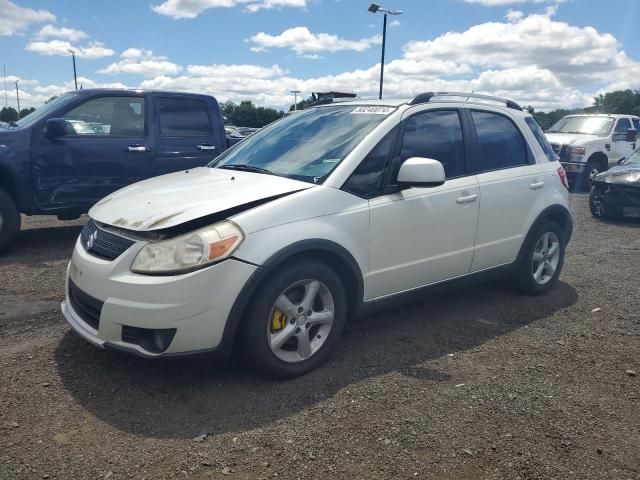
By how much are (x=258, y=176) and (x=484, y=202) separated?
6.04 ft

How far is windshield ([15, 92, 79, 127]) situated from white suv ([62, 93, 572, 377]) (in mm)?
3165

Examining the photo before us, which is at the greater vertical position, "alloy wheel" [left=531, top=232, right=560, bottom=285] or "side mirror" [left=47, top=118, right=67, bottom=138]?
"side mirror" [left=47, top=118, right=67, bottom=138]

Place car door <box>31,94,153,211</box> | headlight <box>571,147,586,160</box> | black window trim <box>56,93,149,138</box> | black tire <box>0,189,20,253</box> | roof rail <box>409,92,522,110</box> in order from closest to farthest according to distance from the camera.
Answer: roof rail <box>409,92,522,110</box> < black tire <box>0,189,20,253</box> < car door <box>31,94,153,211</box> < black window trim <box>56,93,149,138</box> < headlight <box>571,147,586,160</box>

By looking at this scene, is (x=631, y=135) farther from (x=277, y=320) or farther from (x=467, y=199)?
(x=277, y=320)

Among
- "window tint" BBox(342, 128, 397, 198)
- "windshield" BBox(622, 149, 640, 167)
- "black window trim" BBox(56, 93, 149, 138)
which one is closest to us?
"window tint" BBox(342, 128, 397, 198)

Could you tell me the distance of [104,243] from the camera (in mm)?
3283

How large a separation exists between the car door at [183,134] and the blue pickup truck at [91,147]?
0.04 ft

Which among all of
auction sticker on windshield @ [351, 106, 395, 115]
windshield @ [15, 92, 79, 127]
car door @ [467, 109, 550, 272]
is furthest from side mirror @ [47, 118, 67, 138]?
car door @ [467, 109, 550, 272]

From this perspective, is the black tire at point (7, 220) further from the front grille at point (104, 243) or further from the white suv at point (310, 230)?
the front grille at point (104, 243)

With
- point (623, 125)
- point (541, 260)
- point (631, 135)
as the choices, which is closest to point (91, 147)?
point (541, 260)

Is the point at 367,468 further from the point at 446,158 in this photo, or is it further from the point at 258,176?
the point at 446,158

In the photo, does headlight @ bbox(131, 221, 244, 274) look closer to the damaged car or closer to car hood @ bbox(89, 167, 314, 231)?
car hood @ bbox(89, 167, 314, 231)

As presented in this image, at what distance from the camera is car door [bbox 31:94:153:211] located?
6379mm

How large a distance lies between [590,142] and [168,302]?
13.1 m
